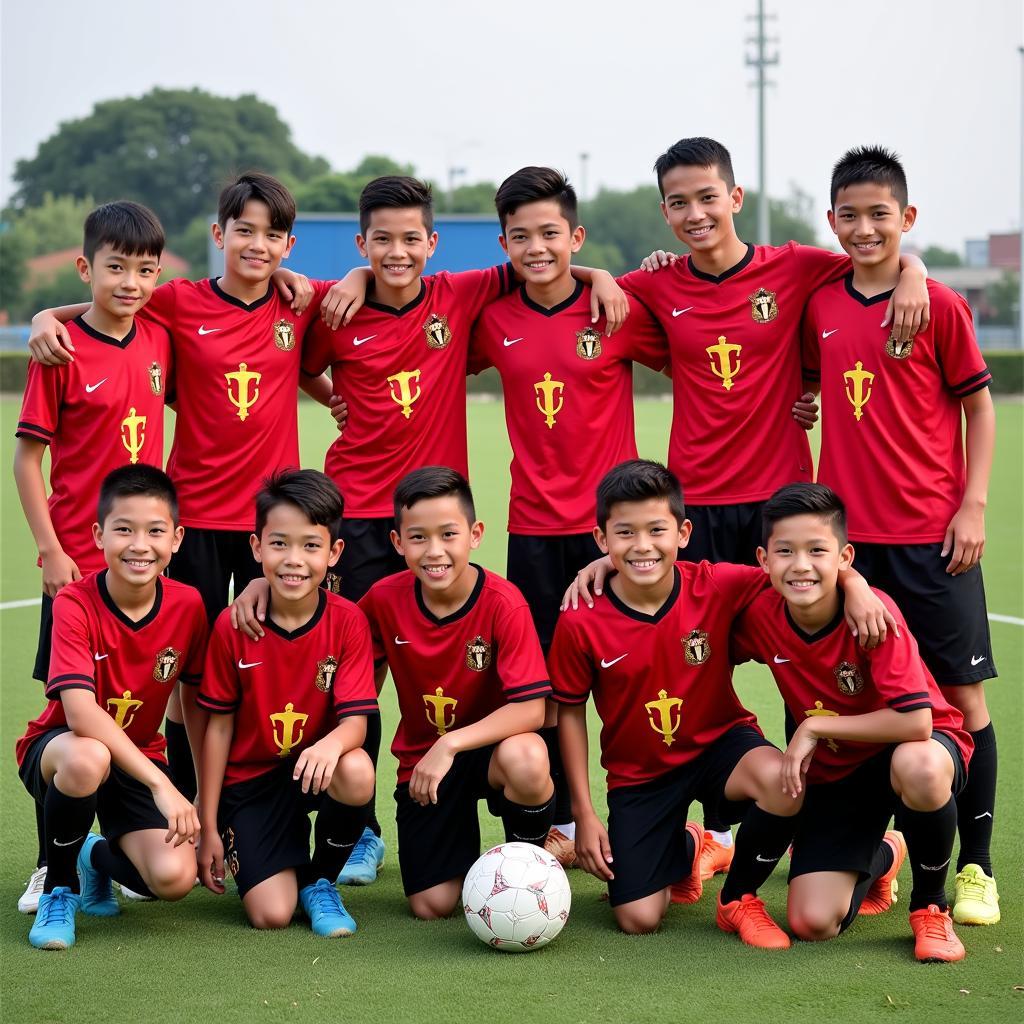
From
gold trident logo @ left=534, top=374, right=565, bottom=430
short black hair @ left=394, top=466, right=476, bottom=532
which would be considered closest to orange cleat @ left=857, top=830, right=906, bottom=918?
short black hair @ left=394, top=466, right=476, bottom=532

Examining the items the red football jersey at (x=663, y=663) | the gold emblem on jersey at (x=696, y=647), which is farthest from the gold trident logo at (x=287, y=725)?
the gold emblem on jersey at (x=696, y=647)

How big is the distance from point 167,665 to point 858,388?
213 cm

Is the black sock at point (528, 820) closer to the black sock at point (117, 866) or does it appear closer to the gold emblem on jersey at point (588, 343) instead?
the black sock at point (117, 866)

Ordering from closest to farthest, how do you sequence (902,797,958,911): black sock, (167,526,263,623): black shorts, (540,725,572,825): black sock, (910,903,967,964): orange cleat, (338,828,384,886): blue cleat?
(910,903,967,964): orange cleat
(902,797,958,911): black sock
(338,828,384,886): blue cleat
(167,526,263,623): black shorts
(540,725,572,825): black sock

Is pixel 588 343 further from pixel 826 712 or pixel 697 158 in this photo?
pixel 826 712

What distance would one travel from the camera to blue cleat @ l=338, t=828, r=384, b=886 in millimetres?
4137

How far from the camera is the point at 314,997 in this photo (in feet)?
10.6

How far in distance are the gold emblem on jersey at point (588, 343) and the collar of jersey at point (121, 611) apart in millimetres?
1505

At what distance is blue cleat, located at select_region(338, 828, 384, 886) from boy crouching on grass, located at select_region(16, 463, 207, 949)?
0.51 meters

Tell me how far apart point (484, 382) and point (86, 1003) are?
2532 cm

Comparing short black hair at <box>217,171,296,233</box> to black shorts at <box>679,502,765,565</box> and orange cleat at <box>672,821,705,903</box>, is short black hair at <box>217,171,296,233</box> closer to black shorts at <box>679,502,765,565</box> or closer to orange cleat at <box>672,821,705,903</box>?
black shorts at <box>679,502,765,565</box>

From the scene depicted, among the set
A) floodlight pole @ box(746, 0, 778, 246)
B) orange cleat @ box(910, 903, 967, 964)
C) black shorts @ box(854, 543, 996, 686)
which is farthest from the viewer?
floodlight pole @ box(746, 0, 778, 246)

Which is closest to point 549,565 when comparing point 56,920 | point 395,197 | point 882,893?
point 395,197

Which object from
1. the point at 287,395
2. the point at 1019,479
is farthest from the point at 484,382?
the point at 287,395
